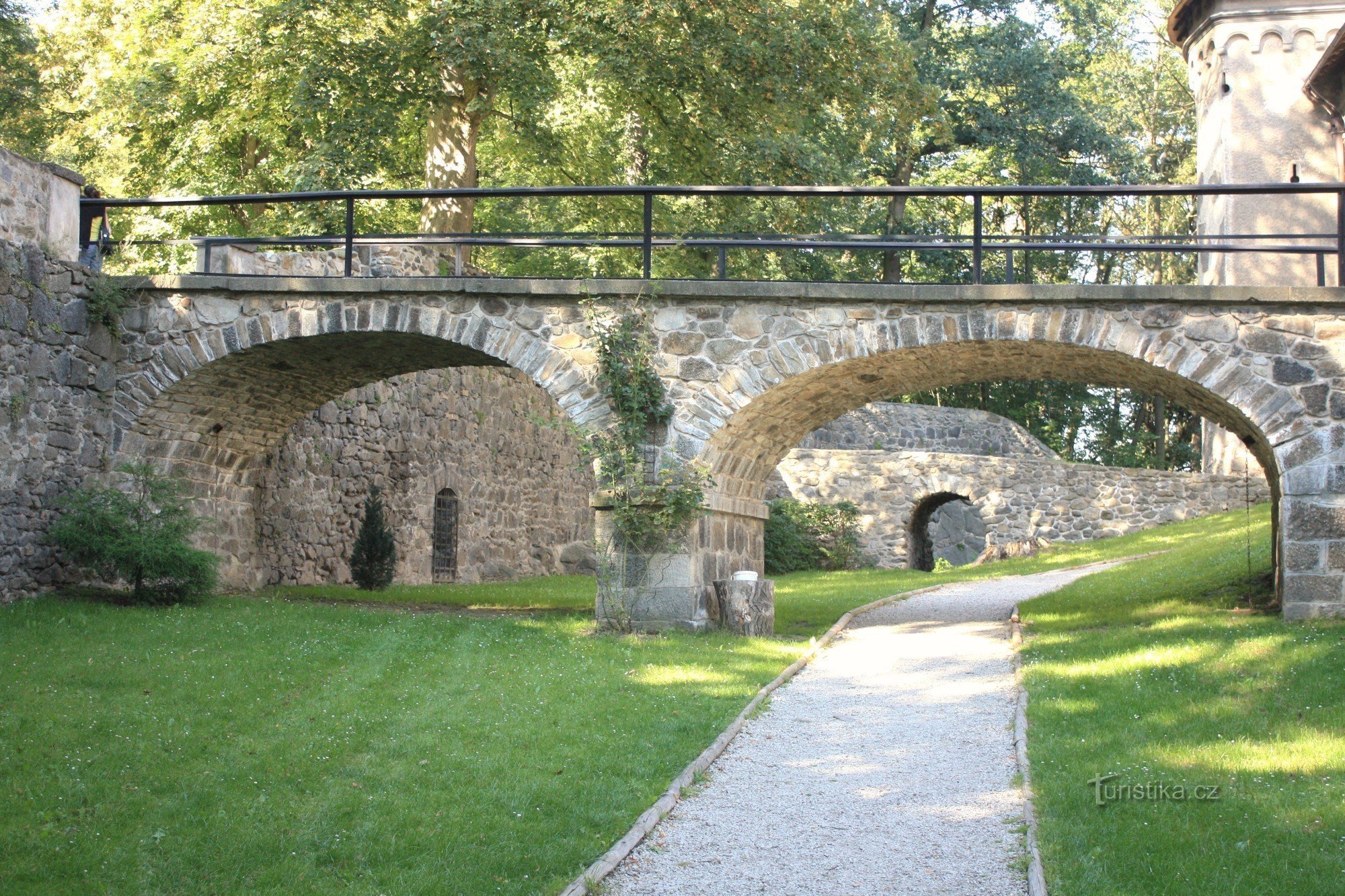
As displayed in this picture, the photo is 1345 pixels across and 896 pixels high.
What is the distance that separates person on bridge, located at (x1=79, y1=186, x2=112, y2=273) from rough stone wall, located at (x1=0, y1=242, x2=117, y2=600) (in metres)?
0.37

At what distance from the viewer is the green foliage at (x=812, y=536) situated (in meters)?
21.7

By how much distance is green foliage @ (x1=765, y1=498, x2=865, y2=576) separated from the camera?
2169 centimetres

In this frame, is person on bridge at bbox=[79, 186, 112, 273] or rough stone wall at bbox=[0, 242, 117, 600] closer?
rough stone wall at bbox=[0, 242, 117, 600]

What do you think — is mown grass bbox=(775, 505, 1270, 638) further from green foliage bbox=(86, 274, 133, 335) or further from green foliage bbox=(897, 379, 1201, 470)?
green foliage bbox=(897, 379, 1201, 470)

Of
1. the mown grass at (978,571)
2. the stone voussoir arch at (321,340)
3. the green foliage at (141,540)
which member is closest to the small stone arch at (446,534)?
the mown grass at (978,571)

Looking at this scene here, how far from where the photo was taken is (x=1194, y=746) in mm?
6332

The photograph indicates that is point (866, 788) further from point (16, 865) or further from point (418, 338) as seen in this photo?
point (418, 338)

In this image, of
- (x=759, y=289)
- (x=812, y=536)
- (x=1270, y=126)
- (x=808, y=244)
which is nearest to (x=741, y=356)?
(x=759, y=289)

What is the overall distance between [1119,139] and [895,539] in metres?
11.4

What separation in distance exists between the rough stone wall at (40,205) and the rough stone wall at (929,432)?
647 inches

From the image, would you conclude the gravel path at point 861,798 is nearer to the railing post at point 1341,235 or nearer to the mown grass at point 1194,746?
the mown grass at point 1194,746

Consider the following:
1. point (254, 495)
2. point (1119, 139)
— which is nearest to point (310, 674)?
point (254, 495)

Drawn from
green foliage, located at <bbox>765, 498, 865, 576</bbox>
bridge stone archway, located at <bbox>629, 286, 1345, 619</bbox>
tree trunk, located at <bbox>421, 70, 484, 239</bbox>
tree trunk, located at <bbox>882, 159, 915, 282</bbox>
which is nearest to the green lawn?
bridge stone archway, located at <bbox>629, 286, 1345, 619</bbox>

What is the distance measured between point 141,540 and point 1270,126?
694 inches
